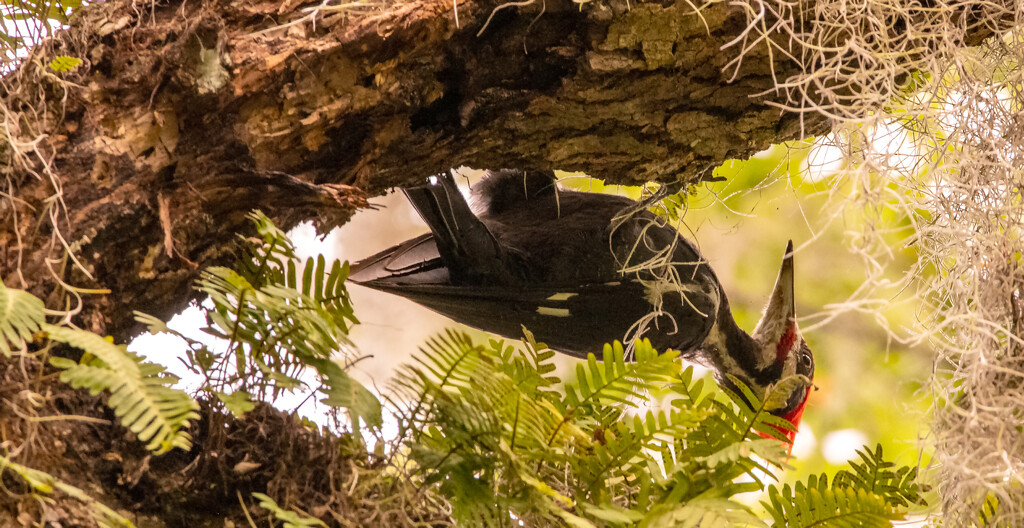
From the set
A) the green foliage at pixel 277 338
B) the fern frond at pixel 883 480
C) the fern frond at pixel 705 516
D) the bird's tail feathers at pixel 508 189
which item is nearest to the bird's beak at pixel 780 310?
the fern frond at pixel 883 480

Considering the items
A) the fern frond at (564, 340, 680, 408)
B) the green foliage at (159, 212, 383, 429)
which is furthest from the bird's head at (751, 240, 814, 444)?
the green foliage at (159, 212, 383, 429)

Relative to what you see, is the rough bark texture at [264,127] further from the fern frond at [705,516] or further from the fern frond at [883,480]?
the fern frond at [883,480]

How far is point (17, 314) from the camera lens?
0.72 m

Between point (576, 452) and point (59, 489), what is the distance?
621 millimetres

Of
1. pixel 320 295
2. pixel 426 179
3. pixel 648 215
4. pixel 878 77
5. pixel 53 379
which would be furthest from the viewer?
pixel 648 215

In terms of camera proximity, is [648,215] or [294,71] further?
[648,215]

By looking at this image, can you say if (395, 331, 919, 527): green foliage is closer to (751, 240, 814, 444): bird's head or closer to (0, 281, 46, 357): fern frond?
(0, 281, 46, 357): fern frond

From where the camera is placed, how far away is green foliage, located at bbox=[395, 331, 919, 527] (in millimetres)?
952

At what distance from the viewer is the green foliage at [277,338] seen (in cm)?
88

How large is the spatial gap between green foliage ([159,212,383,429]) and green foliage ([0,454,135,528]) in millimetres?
150

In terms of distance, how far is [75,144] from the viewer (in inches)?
36.8

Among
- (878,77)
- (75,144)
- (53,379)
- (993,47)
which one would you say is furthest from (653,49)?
(53,379)

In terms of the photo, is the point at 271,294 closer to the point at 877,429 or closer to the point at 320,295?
the point at 320,295

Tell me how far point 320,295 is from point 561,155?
1.52 feet
